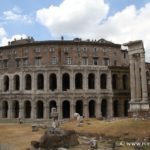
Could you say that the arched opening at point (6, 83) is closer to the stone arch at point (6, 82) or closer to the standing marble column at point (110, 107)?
the stone arch at point (6, 82)

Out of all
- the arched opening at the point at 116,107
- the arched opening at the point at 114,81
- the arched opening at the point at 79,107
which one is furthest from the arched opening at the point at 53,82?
the arched opening at the point at 116,107

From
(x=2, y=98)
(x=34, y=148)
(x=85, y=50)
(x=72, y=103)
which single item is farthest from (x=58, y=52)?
(x=34, y=148)

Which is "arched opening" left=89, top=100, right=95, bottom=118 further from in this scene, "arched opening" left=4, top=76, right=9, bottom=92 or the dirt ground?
the dirt ground

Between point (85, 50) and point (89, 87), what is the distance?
9048 millimetres

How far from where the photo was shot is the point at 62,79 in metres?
88.8

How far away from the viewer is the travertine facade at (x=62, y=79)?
8719cm

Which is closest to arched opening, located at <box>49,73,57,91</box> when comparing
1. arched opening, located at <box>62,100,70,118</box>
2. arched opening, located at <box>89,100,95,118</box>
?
arched opening, located at <box>62,100,70,118</box>

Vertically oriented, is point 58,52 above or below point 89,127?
above

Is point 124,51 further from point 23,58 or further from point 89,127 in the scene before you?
point 89,127

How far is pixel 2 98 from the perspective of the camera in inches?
3580

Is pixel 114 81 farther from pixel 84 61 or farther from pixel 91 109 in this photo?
pixel 84 61

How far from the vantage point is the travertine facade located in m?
87.2

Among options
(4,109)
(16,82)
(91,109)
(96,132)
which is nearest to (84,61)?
(91,109)

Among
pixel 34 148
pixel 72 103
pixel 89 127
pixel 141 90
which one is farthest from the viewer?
pixel 72 103
